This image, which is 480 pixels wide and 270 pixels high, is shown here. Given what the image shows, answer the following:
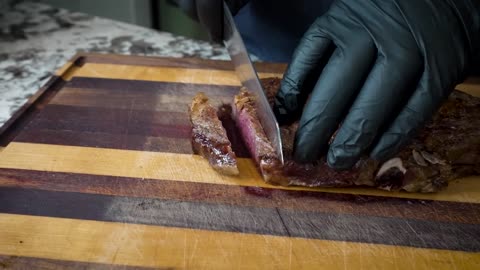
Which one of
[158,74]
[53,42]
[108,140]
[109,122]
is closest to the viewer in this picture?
[108,140]

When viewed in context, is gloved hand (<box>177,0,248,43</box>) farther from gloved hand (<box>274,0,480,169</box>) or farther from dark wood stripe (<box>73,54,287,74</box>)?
gloved hand (<box>274,0,480,169</box>)

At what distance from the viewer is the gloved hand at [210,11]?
2217 millimetres

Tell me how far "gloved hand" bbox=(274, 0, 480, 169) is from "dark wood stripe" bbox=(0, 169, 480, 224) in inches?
5.3

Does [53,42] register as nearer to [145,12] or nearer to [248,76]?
[145,12]

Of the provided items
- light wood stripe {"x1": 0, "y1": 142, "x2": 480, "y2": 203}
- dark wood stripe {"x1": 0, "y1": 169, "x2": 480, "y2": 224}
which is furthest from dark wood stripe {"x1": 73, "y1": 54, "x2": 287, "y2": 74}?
dark wood stripe {"x1": 0, "y1": 169, "x2": 480, "y2": 224}

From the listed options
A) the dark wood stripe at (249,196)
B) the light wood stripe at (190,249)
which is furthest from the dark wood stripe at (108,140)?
the light wood stripe at (190,249)

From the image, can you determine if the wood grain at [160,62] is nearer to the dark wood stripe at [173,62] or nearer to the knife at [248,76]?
the dark wood stripe at [173,62]

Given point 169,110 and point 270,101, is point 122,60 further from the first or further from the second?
point 270,101

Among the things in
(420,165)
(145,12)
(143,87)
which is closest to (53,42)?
(145,12)

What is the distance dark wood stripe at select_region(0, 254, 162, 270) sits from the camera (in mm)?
1399

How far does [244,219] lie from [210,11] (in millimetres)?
1023

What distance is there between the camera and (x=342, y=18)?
1.80 m

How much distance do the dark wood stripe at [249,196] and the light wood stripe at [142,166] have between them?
3cm

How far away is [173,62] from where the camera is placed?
97.3 inches
